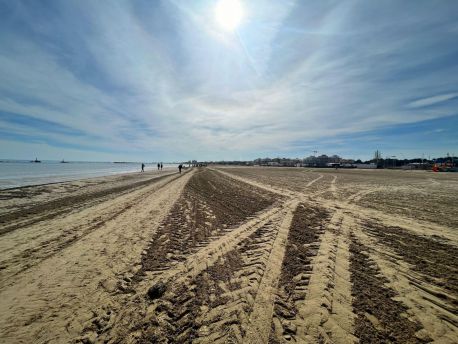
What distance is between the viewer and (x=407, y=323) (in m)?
3.33

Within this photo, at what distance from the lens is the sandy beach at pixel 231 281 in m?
3.28

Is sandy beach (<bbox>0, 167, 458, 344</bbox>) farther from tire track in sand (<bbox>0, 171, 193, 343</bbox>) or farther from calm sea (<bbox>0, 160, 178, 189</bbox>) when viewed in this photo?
calm sea (<bbox>0, 160, 178, 189</bbox>)

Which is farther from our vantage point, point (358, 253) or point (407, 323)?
point (358, 253)

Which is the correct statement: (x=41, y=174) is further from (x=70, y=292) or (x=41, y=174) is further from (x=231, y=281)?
(x=231, y=281)

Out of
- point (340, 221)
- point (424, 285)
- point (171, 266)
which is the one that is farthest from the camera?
point (340, 221)

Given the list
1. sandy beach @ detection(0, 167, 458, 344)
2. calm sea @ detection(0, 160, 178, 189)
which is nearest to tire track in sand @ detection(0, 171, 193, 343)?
sandy beach @ detection(0, 167, 458, 344)

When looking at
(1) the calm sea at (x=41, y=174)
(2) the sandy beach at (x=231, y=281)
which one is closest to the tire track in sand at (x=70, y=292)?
(2) the sandy beach at (x=231, y=281)

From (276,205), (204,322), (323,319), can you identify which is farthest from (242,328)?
(276,205)

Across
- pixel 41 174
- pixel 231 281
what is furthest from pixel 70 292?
pixel 41 174

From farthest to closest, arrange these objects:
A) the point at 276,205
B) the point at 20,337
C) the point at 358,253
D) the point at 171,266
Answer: the point at 276,205 → the point at 358,253 → the point at 171,266 → the point at 20,337

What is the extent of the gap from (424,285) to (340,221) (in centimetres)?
464

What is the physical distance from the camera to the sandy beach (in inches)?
129

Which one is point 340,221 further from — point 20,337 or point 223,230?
point 20,337

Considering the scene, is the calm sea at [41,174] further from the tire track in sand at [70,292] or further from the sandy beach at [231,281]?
the tire track in sand at [70,292]
